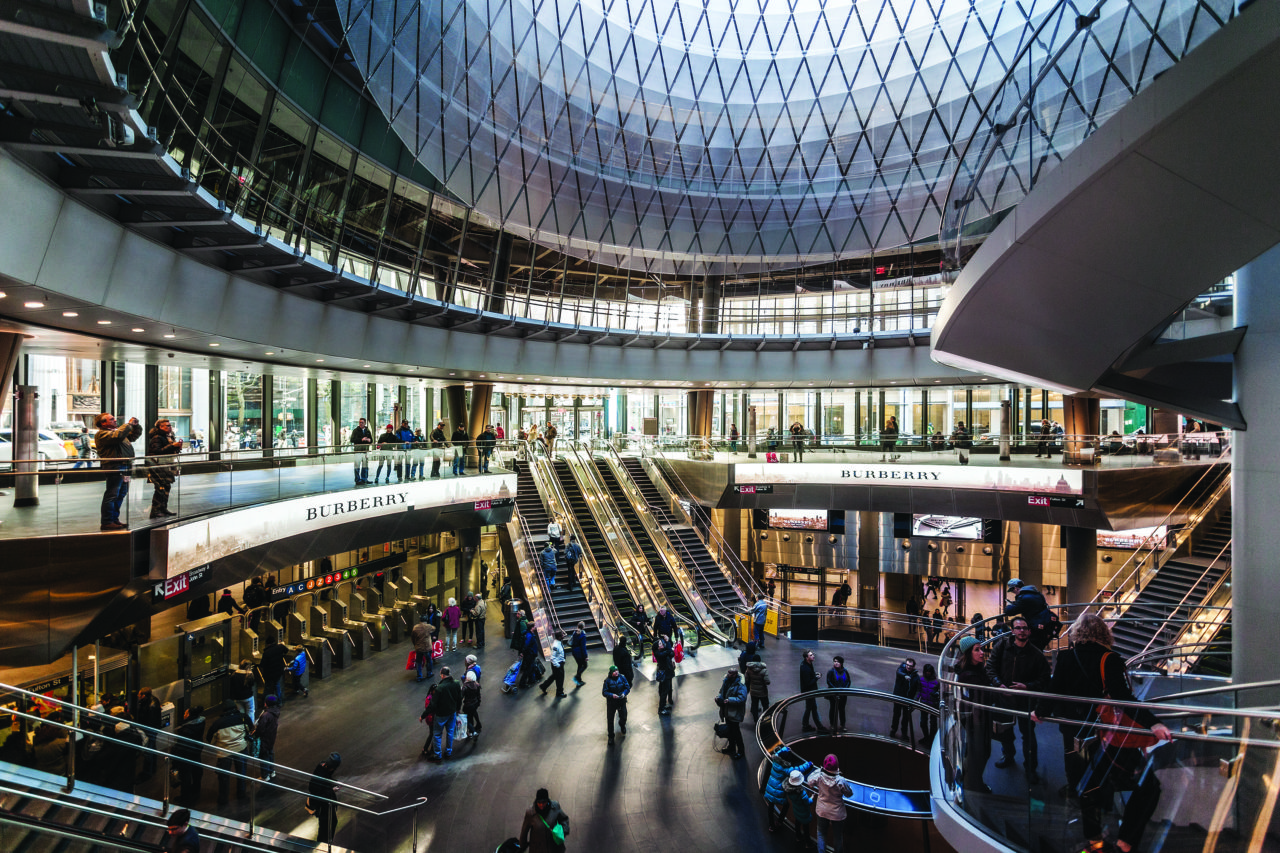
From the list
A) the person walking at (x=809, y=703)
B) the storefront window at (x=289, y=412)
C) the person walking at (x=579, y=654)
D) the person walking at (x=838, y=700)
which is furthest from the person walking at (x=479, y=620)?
the storefront window at (x=289, y=412)

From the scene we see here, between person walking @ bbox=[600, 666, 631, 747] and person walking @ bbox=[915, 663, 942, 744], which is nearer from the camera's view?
person walking @ bbox=[600, 666, 631, 747]

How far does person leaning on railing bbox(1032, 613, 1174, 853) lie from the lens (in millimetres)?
4852

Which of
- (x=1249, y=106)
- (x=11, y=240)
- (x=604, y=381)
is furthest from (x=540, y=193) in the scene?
(x=1249, y=106)

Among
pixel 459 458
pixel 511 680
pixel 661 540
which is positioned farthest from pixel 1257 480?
pixel 459 458

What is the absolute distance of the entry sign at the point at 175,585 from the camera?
10000 millimetres

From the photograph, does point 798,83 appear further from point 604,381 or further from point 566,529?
point 566,529

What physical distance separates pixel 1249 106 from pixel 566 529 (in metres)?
20.3

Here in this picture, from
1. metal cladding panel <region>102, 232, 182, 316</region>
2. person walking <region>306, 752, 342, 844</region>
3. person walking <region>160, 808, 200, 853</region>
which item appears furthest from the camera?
metal cladding panel <region>102, 232, 182, 316</region>

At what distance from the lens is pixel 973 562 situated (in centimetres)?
2836

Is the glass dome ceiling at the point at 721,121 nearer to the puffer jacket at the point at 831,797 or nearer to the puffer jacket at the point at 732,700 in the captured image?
the puffer jacket at the point at 732,700

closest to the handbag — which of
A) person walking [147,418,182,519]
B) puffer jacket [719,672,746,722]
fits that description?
puffer jacket [719,672,746,722]

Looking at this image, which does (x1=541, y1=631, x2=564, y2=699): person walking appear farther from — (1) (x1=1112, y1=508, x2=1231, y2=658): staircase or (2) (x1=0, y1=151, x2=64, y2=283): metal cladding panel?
(1) (x1=1112, y1=508, x2=1231, y2=658): staircase

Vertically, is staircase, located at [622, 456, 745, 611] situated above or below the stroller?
above

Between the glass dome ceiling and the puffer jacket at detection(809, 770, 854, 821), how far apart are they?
904 inches
